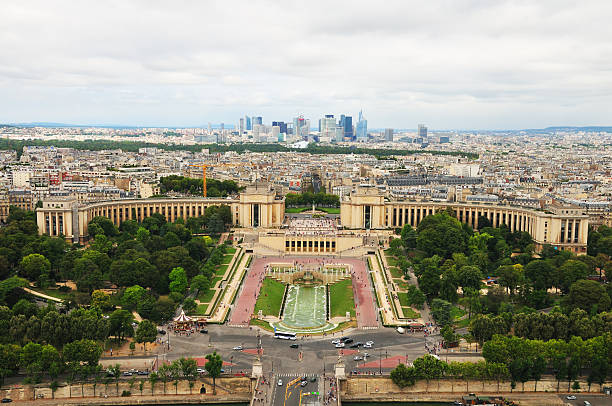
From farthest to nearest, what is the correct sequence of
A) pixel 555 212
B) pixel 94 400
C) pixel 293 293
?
pixel 555 212 → pixel 293 293 → pixel 94 400

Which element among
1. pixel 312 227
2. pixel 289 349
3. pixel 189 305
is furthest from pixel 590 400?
pixel 312 227

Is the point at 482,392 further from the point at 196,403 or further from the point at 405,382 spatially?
the point at 196,403

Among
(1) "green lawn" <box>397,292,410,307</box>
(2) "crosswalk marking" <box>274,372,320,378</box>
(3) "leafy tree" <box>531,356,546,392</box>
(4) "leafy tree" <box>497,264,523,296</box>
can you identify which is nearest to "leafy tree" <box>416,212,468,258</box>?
(4) "leafy tree" <box>497,264,523,296</box>

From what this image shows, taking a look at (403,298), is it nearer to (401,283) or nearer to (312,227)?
(401,283)

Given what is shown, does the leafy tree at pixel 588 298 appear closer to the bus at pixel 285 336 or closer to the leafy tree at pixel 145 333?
the bus at pixel 285 336

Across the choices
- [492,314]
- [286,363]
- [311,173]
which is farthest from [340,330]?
[311,173]
